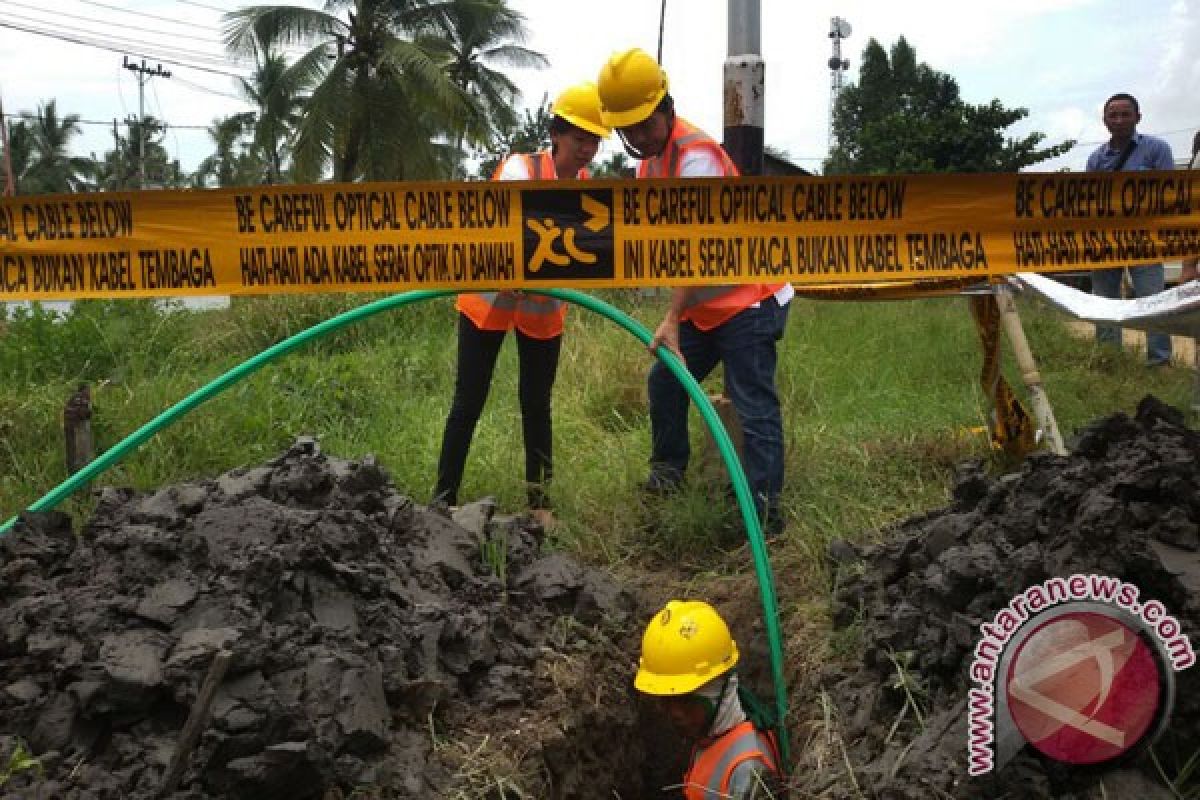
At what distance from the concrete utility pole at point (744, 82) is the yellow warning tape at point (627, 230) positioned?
1972 millimetres

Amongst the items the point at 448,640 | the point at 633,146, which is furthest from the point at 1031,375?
the point at 448,640

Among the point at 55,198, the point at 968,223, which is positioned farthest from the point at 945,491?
the point at 55,198

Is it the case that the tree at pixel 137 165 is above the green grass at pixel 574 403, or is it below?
above

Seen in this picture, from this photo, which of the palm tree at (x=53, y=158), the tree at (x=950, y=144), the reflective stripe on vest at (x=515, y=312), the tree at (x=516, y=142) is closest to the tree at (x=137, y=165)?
the palm tree at (x=53, y=158)

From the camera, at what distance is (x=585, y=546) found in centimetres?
489

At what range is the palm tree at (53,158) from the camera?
57.8 m

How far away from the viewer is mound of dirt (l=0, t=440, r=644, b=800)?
2914 millimetres

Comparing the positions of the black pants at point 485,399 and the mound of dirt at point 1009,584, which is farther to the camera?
the black pants at point 485,399

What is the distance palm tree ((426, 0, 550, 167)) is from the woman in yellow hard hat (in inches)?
822

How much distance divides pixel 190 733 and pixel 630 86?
2.76 m

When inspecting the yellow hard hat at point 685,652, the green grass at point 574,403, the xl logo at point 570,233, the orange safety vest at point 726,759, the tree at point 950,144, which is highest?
the tree at point 950,144

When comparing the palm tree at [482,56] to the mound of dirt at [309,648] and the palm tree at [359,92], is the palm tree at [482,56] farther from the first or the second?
the mound of dirt at [309,648]

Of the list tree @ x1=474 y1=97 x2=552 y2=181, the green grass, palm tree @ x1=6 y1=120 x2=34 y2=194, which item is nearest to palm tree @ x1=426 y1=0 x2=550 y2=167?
tree @ x1=474 y1=97 x2=552 y2=181

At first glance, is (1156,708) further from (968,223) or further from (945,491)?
(945,491)
